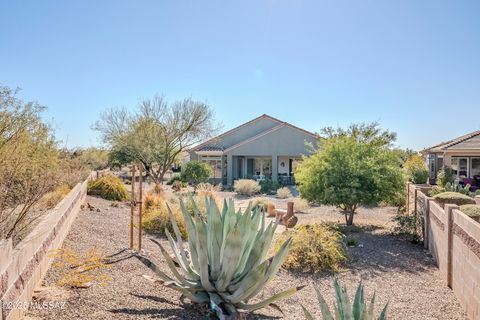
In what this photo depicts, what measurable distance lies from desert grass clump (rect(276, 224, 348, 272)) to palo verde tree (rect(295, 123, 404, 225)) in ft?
11.9

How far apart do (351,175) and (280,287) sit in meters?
6.48

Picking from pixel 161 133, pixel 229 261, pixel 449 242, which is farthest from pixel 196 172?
pixel 229 261

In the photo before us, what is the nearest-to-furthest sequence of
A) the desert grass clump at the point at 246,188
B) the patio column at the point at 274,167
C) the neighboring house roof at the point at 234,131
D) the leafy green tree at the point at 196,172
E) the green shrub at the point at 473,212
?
the green shrub at the point at 473,212 < the desert grass clump at the point at 246,188 < the leafy green tree at the point at 196,172 < the patio column at the point at 274,167 < the neighboring house roof at the point at 234,131

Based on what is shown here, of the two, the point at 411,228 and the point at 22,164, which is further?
the point at 411,228

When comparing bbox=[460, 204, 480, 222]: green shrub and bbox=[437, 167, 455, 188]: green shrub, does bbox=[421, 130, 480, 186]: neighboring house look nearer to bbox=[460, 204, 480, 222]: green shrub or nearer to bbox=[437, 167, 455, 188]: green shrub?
bbox=[437, 167, 455, 188]: green shrub

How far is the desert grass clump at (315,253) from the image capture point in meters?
7.98

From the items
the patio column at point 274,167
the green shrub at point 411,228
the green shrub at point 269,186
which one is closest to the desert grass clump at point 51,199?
the green shrub at point 411,228

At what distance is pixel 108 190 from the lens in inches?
655

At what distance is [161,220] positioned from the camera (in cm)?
1104

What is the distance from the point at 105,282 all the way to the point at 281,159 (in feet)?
92.3

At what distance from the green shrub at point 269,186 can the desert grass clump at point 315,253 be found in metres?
17.9

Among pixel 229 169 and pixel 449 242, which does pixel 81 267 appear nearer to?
pixel 449 242

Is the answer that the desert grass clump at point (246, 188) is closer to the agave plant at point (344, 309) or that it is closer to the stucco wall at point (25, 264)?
the stucco wall at point (25, 264)

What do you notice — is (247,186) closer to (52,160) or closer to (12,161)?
(52,160)
